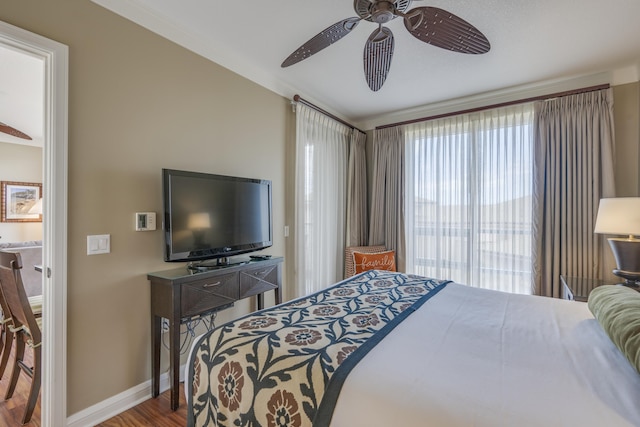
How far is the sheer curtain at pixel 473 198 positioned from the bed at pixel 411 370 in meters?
1.74

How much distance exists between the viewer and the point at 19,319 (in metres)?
2.00

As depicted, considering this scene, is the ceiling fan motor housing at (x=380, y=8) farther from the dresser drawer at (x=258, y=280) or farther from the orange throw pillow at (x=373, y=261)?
the orange throw pillow at (x=373, y=261)

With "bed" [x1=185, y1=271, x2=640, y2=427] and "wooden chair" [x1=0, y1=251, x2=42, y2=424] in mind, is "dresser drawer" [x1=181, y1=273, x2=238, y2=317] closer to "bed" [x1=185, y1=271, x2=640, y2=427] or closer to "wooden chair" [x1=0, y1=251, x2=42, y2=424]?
"bed" [x1=185, y1=271, x2=640, y2=427]

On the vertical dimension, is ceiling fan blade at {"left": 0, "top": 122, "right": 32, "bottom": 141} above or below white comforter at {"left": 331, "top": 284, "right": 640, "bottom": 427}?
above

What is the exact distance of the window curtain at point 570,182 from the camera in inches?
112

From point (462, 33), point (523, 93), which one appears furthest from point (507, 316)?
point (523, 93)

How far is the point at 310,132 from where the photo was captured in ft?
11.5

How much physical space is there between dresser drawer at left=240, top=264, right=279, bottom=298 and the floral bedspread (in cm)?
81

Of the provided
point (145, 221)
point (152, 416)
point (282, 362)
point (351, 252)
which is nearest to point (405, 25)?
point (282, 362)

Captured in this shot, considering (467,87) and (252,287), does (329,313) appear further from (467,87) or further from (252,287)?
(467,87)

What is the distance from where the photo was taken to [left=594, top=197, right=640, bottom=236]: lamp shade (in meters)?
2.21

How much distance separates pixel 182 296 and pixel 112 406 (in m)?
0.81

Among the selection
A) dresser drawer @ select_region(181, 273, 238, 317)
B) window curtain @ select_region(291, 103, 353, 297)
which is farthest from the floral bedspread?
window curtain @ select_region(291, 103, 353, 297)

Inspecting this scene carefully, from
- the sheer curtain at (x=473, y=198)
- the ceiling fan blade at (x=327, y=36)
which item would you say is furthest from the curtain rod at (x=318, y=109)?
the ceiling fan blade at (x=327, y=36)
